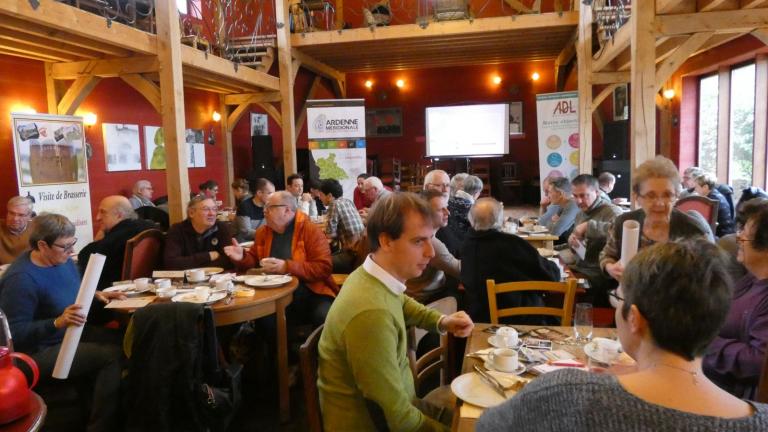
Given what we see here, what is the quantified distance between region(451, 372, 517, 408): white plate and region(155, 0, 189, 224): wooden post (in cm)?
479

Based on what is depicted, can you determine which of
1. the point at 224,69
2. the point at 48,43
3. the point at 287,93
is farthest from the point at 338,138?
the point at 48,43

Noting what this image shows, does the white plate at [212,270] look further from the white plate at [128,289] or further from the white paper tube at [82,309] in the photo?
the white paper tube at [82,309]

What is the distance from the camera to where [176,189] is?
18.9ft

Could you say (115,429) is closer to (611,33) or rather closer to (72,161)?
(72,161)

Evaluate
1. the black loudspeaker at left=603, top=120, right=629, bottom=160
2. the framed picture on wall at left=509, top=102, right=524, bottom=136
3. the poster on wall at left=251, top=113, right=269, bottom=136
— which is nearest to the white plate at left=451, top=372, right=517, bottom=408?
the black loudspeaker at left=603, top=120, right=629, bottom=160

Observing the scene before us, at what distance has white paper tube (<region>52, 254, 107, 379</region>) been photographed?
2311mm

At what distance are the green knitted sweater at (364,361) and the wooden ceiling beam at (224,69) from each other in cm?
528

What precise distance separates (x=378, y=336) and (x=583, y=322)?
3.15 ft

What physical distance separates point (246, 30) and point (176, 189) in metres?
6.26

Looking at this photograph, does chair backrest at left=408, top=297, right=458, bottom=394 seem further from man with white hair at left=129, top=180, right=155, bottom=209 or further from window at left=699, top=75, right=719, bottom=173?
window at left=699, top=75, right=719, bottom=173

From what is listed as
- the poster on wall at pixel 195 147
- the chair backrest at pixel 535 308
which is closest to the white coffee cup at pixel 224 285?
the chair backrest at pixel 535 308

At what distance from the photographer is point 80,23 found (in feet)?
15.0

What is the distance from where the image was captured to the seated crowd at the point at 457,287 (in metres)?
0.98

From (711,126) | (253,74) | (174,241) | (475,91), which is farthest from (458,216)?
(475,91)
